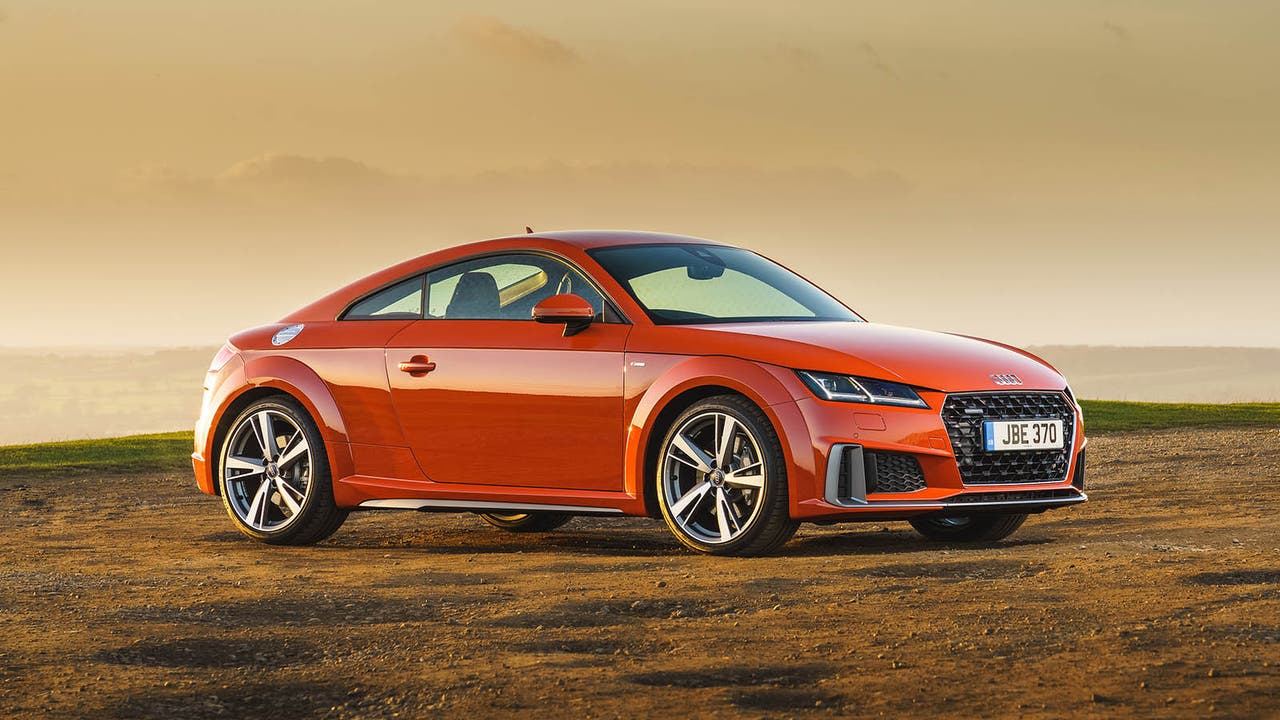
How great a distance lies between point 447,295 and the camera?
9.12 meters

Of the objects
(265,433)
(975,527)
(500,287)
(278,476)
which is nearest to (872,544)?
(975,527)

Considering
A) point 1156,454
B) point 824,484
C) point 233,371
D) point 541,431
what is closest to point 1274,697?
point 824,484

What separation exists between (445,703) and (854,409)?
328 cm

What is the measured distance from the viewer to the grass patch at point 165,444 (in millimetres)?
18453

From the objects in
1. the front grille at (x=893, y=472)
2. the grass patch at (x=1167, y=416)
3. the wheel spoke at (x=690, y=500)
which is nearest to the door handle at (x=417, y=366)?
the wheel spoke at (x=690, y=500)

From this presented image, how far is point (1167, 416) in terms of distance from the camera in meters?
25.0

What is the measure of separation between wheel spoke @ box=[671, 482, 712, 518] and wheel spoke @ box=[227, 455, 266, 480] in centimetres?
292

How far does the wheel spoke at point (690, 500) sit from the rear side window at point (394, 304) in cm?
209

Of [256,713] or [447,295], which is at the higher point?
[447,295]

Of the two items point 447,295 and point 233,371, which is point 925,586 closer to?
point 447,295

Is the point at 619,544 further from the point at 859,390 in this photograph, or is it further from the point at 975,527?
the point at 859,390

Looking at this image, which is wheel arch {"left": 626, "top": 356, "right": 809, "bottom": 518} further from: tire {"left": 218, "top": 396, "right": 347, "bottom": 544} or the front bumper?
tire {"left": 218, "top": 396, "right": 347, "bottom": 544}

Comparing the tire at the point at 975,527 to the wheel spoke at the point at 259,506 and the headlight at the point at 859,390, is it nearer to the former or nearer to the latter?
the headlight at the point at 859,390

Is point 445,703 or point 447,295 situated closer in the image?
point 445,703
